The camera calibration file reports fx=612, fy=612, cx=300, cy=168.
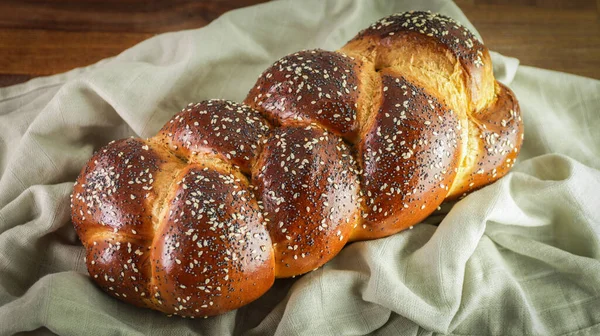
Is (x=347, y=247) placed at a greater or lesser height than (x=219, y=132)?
Result: lesser

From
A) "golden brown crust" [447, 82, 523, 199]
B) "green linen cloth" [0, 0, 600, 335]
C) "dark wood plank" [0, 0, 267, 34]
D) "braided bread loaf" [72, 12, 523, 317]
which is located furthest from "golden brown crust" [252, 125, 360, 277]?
"dark wood plank" [0, 0, 267, 34]

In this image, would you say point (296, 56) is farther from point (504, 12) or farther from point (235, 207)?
point (504, 12)

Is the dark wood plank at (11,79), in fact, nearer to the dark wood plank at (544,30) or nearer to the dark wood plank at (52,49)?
the dark wood plank at (52,49)

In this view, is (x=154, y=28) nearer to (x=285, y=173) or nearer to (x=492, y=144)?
(x=285, y=173)

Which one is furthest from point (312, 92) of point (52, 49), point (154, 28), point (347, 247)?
point (52, 49)

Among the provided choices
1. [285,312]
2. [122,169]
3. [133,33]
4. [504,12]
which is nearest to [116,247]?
[122,169]

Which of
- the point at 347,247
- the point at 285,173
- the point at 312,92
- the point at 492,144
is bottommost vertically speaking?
the point at 347,247

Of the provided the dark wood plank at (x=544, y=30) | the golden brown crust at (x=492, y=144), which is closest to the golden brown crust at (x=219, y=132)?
the golden brown crust at (x=492, y=144)
